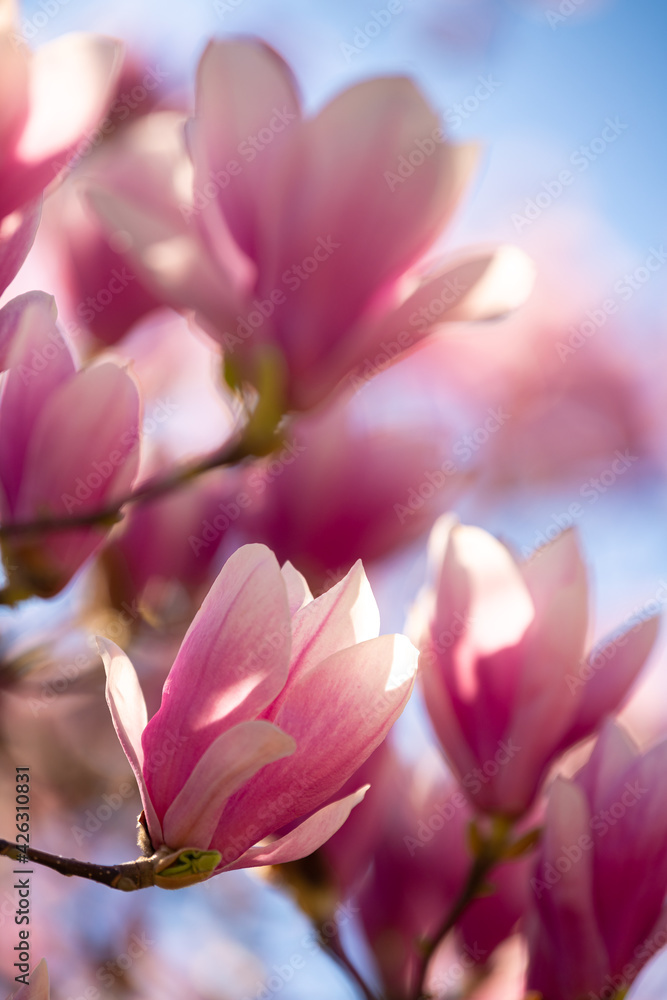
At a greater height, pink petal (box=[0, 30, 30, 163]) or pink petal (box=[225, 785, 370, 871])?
pink petal (box=[0, 30, 30, 163])

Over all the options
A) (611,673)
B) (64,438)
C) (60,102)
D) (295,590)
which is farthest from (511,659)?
(60,102)

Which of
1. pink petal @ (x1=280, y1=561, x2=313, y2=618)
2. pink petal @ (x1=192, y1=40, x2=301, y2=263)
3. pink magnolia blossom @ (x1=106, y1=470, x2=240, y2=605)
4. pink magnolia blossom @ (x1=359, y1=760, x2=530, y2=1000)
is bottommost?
pink magnolia blossom @ (x1=359, y1=760, x2=530, y2=1000)

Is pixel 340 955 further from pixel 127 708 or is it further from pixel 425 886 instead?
pixel 127 708

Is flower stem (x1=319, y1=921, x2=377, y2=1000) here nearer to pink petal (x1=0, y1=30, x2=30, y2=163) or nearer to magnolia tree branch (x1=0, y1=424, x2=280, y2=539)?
magnolia tree branch (x1=0, y1=424, x2=280, y2=539)

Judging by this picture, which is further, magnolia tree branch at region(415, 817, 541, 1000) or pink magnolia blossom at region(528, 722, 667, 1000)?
magnolia tree branch at region(415, 817, 541, 1000)

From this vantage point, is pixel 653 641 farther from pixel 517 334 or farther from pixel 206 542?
pixel 517 334

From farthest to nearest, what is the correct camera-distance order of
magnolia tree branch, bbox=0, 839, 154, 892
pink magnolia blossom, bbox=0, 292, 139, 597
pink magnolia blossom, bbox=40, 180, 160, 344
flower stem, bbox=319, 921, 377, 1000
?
pink magnolia blossom, bbox=40, 180, 160, 344
flower stem, bbox=319, 921, 377, 1000
pink magnolia blossom, bbox=0, 292, 139, 597
magnolia tree branch, bbox=0, 839, 154, 892

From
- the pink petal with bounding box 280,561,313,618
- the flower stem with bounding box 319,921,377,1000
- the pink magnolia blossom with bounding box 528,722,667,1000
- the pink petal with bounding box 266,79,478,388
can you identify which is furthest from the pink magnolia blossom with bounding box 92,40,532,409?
the flower stem with bounding box 319,921,377,1000
